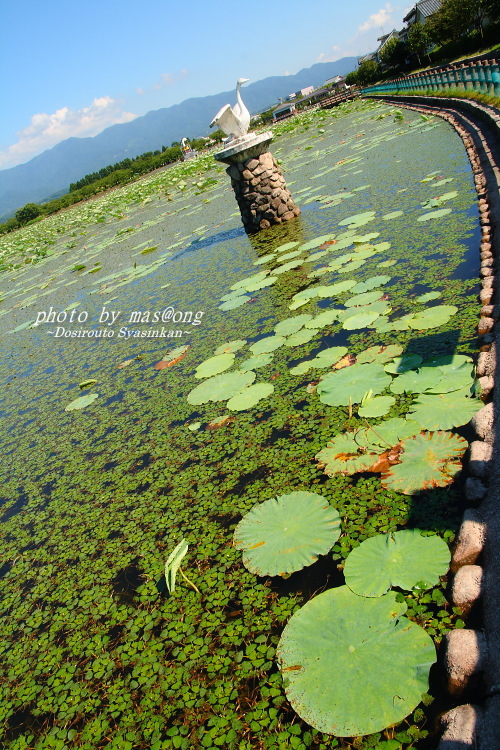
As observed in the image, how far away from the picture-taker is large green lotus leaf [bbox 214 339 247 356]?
12.0 feet

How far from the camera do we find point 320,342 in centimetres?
325

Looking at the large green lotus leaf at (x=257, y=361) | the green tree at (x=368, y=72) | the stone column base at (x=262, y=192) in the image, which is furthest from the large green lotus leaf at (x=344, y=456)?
the green tree at (x=368, y=72)

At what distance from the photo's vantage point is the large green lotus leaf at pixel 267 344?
341cm

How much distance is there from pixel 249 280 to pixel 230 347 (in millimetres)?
1630

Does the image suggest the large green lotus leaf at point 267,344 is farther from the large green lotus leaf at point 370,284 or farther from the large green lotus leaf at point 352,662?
the large green lotus leaf at point 352,662

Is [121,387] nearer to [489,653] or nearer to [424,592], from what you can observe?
[424,592]

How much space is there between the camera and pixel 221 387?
3.14 metres

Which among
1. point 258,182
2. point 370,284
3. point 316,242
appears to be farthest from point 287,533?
point 258,182

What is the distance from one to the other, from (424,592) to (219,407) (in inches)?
70.1

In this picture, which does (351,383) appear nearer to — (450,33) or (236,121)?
(236,121)

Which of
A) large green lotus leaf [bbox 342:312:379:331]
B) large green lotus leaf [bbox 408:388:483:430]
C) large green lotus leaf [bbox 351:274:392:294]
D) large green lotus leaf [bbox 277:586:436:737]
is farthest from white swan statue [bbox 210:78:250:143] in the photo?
large green lotus leaf [bbox 277:586:436:737]

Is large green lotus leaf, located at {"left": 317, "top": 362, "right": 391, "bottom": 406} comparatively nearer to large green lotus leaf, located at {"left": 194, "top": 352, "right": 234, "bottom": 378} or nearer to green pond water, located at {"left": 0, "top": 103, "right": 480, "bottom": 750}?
green pond water, located at {"left": 0, "top": 103, "right": 480, "bottom": 750}

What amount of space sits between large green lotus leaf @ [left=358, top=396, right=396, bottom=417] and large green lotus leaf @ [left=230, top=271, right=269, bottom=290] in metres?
2.90

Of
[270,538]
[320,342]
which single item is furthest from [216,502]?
[320,342]
